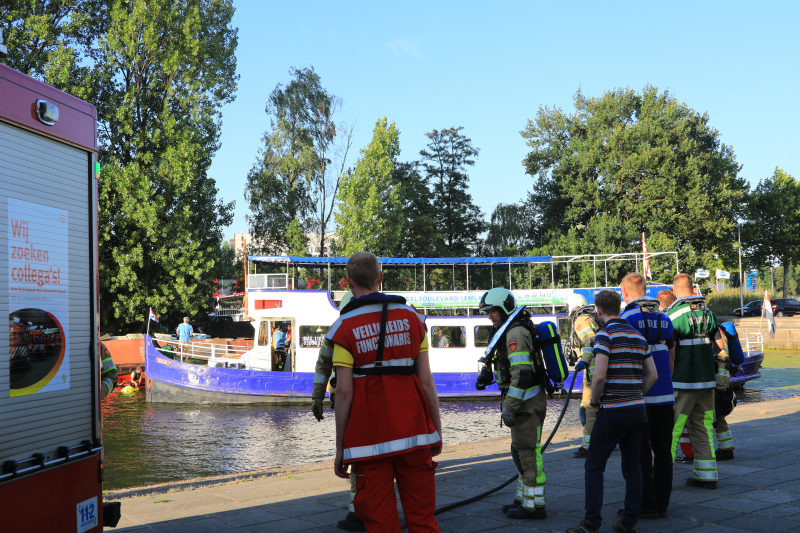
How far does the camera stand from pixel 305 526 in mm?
5566

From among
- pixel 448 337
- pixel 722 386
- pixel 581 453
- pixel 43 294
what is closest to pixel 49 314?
pixel 43 294

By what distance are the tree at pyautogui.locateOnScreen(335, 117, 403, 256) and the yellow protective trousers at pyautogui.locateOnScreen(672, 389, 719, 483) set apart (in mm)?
33054

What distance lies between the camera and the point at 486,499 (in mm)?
6340

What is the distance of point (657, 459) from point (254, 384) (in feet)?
51.0

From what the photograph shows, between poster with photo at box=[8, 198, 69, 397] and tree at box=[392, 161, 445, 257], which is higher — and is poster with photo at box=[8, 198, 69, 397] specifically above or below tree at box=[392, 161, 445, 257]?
below

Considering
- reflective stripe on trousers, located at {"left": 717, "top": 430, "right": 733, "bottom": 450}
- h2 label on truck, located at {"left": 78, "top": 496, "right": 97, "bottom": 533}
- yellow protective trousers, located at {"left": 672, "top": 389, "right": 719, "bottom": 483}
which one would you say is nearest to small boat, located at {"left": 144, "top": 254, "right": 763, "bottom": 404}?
reflective stripe on trousers, located at {"left": 717, "top": 430, "right": 733, "bottom": 450}

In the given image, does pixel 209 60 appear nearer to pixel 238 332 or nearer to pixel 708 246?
pixel 238 332

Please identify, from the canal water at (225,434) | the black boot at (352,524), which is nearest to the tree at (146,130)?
the canal water at (225,434)

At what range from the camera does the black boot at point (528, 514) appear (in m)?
5.50

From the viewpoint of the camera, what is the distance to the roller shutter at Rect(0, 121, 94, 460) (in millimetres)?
3283

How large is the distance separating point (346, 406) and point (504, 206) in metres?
54.8

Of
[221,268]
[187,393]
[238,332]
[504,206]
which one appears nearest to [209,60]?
[221,268]

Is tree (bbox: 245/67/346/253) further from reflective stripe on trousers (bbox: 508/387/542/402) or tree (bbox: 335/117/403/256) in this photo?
reflective stripe on trousers (bbox: 508/387/542/402)

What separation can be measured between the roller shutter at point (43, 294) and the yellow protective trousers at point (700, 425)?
17.6ft
